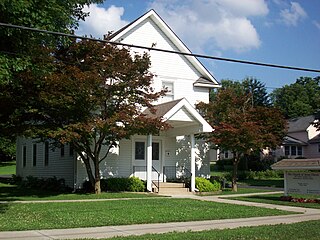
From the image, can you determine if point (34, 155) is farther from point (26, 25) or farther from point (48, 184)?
point (26, 25)

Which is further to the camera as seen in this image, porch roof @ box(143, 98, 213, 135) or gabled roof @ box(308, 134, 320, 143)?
gabled roof @ box(308, 134, 320, 143)

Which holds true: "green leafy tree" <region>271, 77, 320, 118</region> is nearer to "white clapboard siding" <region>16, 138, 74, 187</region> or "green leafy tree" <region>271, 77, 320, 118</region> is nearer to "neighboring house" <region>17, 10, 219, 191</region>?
"neighboring house" <region>17, 10, 219, 191</region>

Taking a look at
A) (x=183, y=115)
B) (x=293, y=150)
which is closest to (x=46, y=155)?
(x=183, y=115)

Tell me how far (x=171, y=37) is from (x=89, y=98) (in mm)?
10145

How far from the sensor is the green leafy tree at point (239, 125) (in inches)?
938

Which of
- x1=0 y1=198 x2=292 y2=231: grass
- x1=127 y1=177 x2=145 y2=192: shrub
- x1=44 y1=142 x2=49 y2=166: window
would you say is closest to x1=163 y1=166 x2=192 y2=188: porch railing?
x1=127 y1=177 x2=145 y2=192: shrub

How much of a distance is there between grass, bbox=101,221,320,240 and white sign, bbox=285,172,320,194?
750cm

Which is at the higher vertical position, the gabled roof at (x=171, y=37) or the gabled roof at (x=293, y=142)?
the gabled roof at (x=171, y=37)

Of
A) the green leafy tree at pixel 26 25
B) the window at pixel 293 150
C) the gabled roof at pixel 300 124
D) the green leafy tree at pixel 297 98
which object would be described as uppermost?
the green leafy tree at pixel 297 98

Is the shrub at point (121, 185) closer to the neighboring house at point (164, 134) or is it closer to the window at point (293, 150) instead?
the neighboring house at point (164, 134)

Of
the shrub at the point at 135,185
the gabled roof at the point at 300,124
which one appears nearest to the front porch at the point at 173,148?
the shrub at the point at 135,185

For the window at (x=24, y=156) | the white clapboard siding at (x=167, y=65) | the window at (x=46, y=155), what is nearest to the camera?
the white clapboard siding at (x=167, y=65)

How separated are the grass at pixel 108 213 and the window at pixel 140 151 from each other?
8121 mm

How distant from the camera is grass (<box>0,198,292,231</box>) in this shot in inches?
468
